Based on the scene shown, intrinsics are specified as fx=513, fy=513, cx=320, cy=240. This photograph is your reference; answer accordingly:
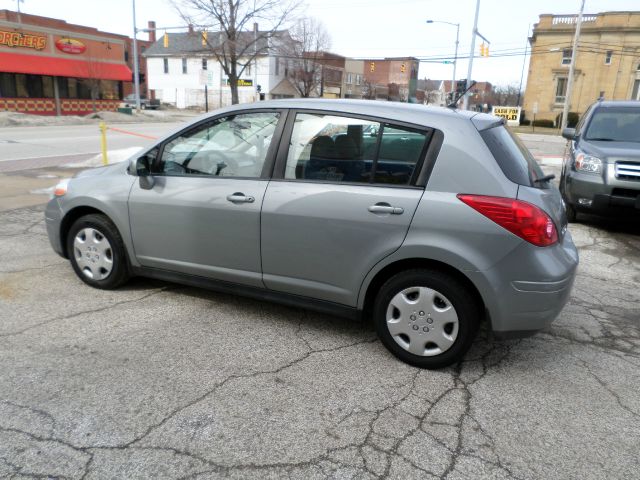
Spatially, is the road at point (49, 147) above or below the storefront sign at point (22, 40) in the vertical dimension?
below

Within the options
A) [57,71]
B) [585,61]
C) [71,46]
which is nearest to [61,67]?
[57,71]

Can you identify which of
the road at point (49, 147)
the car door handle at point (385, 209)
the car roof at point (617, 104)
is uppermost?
the car roof at point (617, 104)

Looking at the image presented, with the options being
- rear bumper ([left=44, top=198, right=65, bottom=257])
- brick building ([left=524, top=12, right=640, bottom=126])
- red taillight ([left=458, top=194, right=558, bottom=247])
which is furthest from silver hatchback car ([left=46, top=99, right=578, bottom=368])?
brick building ([left=524, top=12, right=640, bottom=126])

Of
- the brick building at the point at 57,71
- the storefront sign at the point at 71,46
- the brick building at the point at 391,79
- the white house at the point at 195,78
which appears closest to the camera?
the brick building at the point at 57,71

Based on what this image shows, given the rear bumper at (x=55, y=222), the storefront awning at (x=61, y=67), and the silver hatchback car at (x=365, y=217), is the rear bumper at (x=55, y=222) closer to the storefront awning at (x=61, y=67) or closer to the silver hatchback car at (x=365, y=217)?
the silver hatchback car at (x=365, y=217)

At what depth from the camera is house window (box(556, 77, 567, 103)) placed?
48.2 m

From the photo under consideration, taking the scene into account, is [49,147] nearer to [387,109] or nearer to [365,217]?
[387,109]

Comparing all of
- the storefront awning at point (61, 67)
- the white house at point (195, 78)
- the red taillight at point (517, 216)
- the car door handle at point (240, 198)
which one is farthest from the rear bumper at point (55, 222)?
the white house at point (195, 78)

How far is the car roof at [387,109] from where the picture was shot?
3.25 m

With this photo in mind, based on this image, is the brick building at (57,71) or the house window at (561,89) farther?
the house window at (561,89)

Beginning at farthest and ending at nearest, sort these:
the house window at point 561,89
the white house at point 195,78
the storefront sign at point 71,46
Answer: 1. the white house at point 195,78
2. the house window at point 561,89
3. the storefront sign at point 71,46

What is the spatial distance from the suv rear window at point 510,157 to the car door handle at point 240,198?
1.59 m

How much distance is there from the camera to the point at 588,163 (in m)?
6.96

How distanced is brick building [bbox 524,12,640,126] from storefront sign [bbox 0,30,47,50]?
130 ft
